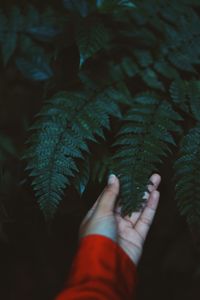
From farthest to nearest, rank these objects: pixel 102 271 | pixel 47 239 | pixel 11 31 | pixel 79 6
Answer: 1. pixel 47 239
2. pixel 11 31
3. pixel 79 6
4. pixel 102 271

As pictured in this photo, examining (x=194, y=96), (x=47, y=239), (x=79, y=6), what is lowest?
(x=47, y=239)

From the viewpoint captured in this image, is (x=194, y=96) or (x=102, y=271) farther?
(x=194, y=96)

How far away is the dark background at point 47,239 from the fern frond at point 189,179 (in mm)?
235

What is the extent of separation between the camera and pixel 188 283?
195 centimetres

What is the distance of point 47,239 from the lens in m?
1.90

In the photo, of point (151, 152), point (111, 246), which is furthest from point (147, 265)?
point (151, 152)

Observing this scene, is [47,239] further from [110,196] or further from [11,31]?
[11,31]

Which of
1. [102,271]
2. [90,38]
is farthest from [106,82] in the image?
[102,271]

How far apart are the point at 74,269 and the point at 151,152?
1.43 feet

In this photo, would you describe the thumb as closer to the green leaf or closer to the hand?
the hand

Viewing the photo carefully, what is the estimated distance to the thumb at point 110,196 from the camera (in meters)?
1.29

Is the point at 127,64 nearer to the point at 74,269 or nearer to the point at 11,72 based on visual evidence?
the point at 11,72

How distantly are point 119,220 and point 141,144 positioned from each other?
273mm

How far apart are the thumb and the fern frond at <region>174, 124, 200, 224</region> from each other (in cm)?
19
